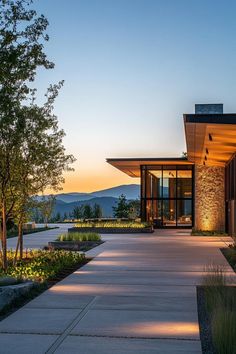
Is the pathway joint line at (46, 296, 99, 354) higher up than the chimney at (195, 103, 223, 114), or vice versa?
the chimney at (195, 103, 223, 114)

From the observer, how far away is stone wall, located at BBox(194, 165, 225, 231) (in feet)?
100

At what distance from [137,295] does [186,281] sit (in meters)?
2.04

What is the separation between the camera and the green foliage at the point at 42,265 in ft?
35.9

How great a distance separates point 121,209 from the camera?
41438mm

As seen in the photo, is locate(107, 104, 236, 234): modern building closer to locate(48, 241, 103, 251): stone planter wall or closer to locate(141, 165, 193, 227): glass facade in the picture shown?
locate(141, 165, 193, 227): glass facade

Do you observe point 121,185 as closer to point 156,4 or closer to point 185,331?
point 156,4

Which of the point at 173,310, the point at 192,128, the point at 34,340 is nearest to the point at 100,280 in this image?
the point at 173,310

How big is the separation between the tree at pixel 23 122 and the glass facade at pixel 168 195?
21.2m

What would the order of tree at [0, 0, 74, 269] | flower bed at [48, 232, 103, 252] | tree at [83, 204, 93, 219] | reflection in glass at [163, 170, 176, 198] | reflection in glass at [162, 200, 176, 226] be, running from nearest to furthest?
tree at [0, 0, 74, 269] < flower bed at [48, 232, 103, 252] < reflection in glass at [162, 200, 176, 226] < reflection in glass at [163, 170, 176, 198] < tree at [83, 204, 93, 219]

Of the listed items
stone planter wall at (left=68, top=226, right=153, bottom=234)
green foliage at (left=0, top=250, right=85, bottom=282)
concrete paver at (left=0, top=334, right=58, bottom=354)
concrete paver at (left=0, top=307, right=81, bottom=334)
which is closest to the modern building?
stone planter wall at (left=68, top=226, right=153, bottom=234)

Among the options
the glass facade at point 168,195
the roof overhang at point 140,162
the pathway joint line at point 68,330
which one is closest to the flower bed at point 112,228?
the roof overhang at point 140,162

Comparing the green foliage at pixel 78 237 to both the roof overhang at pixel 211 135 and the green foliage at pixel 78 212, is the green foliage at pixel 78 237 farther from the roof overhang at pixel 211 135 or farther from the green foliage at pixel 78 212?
the green foliage at pixel 78 212

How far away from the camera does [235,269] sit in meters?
13.2

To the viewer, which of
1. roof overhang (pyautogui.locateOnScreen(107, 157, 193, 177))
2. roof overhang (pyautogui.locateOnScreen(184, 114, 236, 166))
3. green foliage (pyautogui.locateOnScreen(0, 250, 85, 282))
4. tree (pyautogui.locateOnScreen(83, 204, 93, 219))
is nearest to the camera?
green foliage (pyautogui.locateOnScreen(0, 250, 85, 282))
